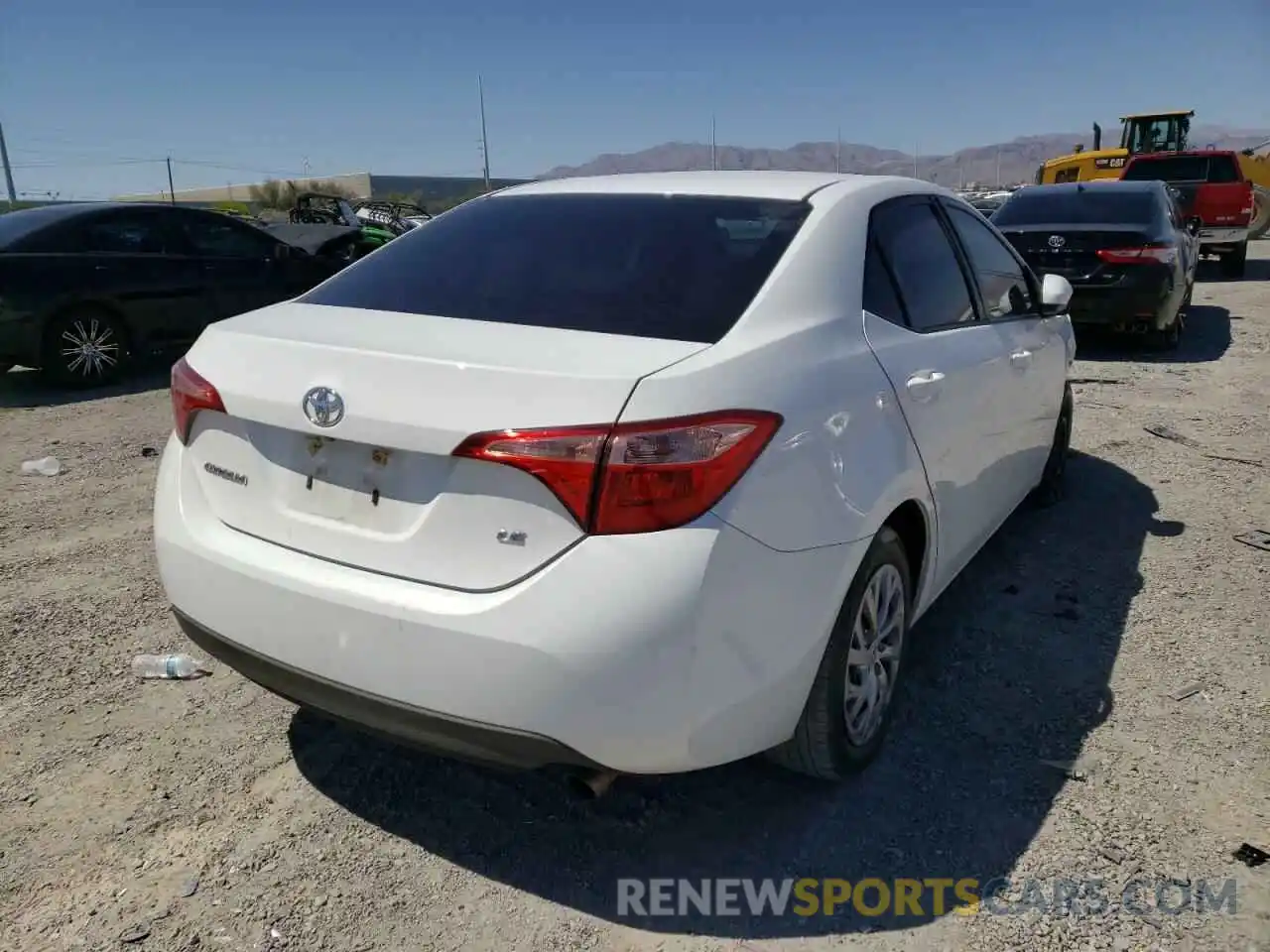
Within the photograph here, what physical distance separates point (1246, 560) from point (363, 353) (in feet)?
13.3

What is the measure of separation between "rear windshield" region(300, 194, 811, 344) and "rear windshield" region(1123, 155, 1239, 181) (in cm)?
1707

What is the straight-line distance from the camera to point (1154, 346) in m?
9.41

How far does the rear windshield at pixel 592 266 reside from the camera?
91.8 inches

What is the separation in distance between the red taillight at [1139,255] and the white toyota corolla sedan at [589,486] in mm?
6697

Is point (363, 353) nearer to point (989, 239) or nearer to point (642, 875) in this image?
point (642, 875)

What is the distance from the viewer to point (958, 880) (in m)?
2.33

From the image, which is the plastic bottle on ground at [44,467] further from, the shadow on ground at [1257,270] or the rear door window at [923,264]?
the shadow on ground at [1257,270]

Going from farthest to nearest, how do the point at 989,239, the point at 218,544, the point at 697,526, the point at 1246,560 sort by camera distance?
1. the point at 1246,560
2. the point at 989,239
3. the point at 218,544
4. the point at 697,526

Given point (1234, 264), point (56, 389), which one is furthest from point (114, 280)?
point (1234, 264)

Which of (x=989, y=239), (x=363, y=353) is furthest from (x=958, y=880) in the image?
(x=989, y=239)

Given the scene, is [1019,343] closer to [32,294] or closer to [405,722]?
[405,722]

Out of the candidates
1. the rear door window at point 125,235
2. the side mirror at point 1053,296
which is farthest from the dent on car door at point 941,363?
the rear door window at point 125,235

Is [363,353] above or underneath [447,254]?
underneath

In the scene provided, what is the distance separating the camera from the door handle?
8.79ft
